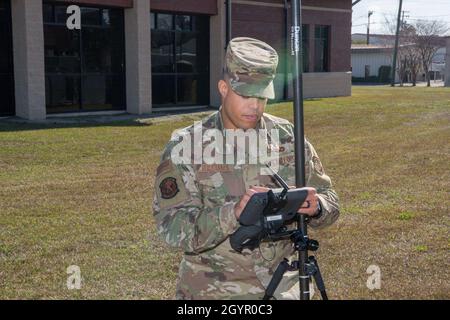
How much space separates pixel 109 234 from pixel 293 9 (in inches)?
211

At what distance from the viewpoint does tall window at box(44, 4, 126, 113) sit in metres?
20.6

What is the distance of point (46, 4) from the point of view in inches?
788

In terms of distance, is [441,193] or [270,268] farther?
[441,193]

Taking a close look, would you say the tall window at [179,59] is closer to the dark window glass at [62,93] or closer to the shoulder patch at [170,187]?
the dark window glass at [62,93]

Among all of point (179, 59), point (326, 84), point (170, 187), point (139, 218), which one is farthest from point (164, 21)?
point (170, 187)

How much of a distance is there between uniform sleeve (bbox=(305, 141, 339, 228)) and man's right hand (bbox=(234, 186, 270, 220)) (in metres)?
0.43

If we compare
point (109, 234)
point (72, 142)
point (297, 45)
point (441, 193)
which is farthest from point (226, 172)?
point (72, 142)

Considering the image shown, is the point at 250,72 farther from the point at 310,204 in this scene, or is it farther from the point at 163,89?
the point at 163,89

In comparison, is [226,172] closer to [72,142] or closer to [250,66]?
[250,66]

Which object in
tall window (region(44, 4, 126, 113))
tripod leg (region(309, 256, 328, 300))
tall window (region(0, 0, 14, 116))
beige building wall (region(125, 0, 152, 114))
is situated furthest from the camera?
beige building wall (region(125, 0, 152, 114))

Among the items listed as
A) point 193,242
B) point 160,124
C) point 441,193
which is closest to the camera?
point 193,242

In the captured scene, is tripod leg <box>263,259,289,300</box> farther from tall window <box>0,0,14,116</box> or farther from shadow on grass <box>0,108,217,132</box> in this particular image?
tall window <box>0,0,14,116</box>

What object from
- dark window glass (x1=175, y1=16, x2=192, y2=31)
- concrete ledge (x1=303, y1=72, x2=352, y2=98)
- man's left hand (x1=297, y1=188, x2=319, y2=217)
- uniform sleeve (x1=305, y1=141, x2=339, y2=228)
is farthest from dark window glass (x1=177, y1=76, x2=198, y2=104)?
man's left hand (x1=297, y1=188, x2=319, y2=217)

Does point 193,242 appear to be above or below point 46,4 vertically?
Result: below
